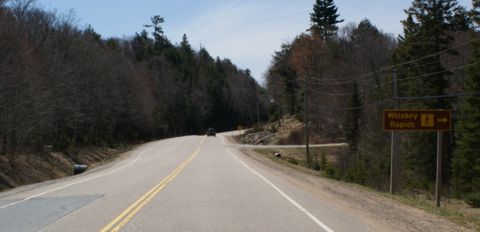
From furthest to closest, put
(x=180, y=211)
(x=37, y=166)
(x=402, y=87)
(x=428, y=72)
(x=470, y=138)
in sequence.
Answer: (x=402, y=87) < (x=428, y=72) < (x=470, y=138) < (x=37, y=166) < (x=180, y=211)

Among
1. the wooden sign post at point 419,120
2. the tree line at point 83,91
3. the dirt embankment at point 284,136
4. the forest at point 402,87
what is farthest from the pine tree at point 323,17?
the wooden sign post at point 419,120

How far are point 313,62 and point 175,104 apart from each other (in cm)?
5183

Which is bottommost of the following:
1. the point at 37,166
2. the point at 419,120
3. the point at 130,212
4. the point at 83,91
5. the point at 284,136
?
the point at 37,166

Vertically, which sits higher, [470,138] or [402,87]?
[402,87]

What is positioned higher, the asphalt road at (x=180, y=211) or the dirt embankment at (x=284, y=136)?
the dirt embankment at (x=284, y=136)

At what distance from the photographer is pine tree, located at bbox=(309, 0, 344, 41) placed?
9662cm

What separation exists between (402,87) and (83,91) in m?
34.5

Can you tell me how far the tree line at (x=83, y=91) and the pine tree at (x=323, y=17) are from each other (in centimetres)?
3371

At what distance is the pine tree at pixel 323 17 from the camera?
96.6 m

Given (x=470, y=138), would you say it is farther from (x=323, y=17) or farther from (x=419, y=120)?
(x=323, y=17)

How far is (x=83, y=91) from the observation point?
59625mm

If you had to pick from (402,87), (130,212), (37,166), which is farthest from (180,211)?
(402,87)

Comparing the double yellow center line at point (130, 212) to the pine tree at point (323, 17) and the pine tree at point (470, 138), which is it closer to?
the pine tree at point (470, 138)

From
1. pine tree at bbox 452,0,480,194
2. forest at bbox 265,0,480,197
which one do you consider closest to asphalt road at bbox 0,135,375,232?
forest at bbox 265,0,480,197
